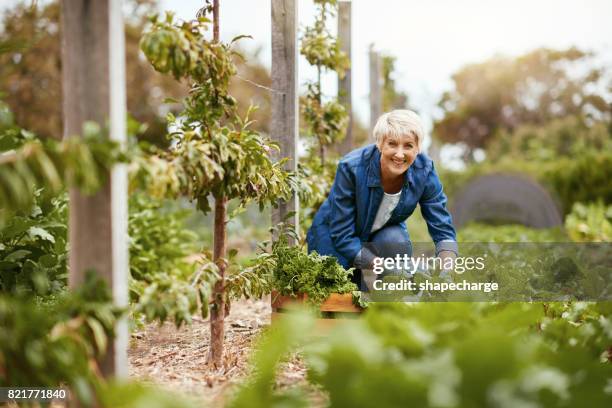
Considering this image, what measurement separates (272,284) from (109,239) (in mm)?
1412

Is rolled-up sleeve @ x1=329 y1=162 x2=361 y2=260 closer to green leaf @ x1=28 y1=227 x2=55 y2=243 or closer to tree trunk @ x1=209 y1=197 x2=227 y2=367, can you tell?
tree trunk @ x1=209 y1=197 x2=227 y2=367

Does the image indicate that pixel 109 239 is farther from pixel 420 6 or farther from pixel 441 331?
pixel 420 6

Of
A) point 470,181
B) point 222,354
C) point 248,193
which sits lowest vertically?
point 222,354

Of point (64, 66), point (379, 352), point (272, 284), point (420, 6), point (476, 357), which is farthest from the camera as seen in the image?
point (420, 6)

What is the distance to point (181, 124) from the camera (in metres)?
2.63

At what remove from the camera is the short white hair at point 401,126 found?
317 cm

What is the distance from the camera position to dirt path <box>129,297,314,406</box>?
2.47 metres

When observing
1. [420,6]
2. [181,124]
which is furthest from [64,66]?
[420,6]

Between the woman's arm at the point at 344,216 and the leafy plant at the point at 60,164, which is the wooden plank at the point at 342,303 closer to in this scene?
the woman's arm at the point at 344,216

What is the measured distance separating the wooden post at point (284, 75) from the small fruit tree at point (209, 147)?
546 millimetres

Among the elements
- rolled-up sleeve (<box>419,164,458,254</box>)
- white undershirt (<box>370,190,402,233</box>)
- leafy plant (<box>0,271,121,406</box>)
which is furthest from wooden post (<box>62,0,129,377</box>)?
rolled-up sleeve (<box>419,164,458,254</box>)

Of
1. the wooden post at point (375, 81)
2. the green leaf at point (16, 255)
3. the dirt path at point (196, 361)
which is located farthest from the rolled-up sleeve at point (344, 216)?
the wooden post at point (375, 81)

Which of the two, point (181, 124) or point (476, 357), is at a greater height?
point (181, 124)

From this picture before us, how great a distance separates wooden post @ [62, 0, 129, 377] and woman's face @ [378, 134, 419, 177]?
1696 millimetres
